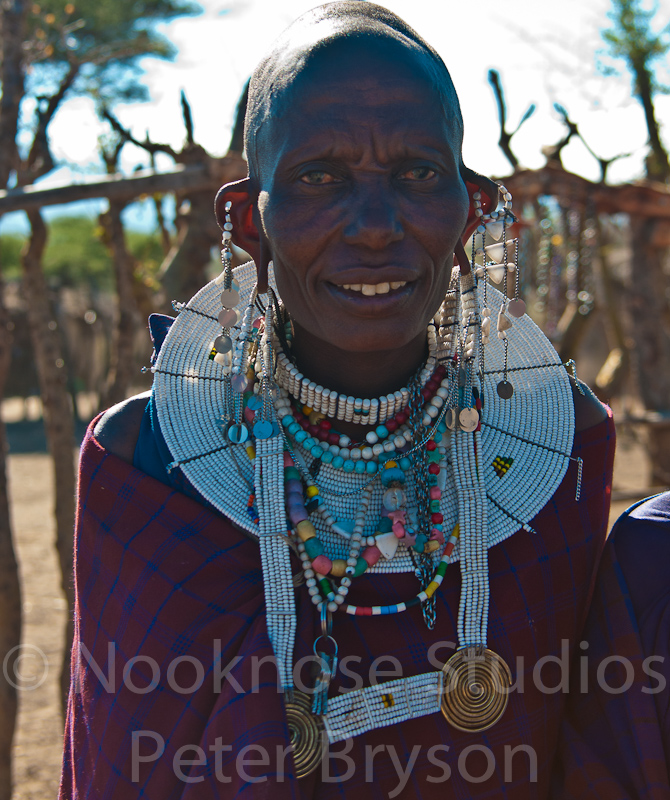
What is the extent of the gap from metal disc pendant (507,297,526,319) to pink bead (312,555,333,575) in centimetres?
74

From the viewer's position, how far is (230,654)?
1.55 m

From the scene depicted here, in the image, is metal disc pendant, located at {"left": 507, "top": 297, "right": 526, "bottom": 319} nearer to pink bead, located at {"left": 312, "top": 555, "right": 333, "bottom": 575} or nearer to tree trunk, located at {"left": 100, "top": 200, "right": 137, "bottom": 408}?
pink bead, located at {"left": 312, "top": 555, "right": 333, "bottom": 575}

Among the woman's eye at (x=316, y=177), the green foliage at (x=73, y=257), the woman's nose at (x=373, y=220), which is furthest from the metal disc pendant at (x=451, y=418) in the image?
the green foliage at (x=73, y=257)

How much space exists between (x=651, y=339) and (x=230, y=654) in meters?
6.33

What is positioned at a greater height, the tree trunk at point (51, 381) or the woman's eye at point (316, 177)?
the woman's eye at point (316, 177)

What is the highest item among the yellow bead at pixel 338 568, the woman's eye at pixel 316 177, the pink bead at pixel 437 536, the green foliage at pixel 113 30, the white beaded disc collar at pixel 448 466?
the green foliage at pixel 113 30

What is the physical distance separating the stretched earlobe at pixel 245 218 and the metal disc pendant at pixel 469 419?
0.52 metres

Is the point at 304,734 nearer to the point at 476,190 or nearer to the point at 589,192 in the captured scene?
the point at 476,190

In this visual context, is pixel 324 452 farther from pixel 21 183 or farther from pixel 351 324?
Answer: pixel 21 183

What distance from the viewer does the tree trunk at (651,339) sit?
6.80 meters

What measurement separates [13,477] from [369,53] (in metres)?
12.1

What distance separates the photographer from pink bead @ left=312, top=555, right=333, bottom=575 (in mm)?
1602

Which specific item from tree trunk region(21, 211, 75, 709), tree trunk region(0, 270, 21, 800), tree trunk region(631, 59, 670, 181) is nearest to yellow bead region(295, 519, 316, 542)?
tree trunk region(0, 270, 21, 800)

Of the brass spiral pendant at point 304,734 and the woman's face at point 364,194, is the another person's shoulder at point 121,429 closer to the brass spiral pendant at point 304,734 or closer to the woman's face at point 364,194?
the woman's face at point 364,194
